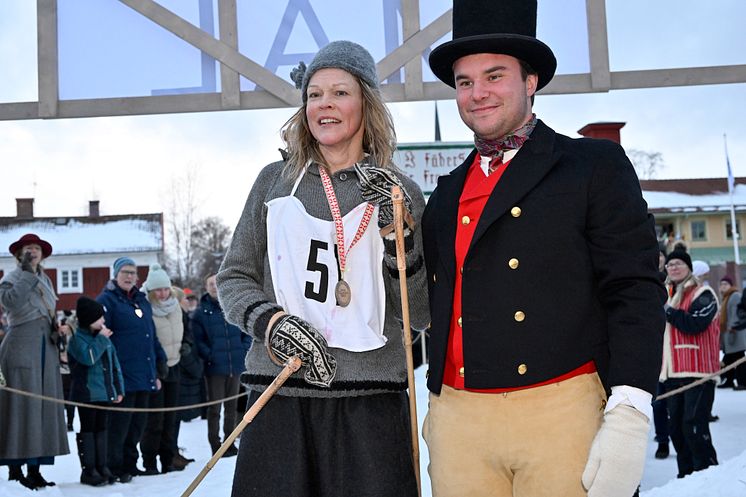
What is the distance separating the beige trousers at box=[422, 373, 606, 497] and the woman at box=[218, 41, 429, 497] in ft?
0.98

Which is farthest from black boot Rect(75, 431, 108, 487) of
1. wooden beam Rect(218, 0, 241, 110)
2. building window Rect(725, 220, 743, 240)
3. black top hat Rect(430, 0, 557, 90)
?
building window Rect(725, 220, 743, 240)

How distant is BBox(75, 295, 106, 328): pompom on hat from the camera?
7297 millimetres

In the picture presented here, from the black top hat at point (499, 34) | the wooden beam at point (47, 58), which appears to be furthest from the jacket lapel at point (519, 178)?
the wooden beam at point (47, 58)

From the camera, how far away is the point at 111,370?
7.47 meters

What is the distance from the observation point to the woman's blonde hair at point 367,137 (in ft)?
9.93

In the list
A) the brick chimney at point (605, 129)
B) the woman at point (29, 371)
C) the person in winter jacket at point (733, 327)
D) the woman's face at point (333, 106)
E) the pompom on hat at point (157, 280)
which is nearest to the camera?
the woman's face at point (333, 106)

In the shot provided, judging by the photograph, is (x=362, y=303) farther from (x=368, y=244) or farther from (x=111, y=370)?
(x=111, y=370)

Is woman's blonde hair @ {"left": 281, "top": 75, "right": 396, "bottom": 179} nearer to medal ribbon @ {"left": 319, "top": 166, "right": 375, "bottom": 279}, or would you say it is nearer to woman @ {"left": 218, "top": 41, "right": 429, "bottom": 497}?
woman @ {"left": 218, "top": 41, "right": 429, "bottom": 497}

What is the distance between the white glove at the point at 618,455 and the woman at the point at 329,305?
714 mm

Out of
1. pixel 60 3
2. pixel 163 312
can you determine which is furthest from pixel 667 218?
pixel 60 3

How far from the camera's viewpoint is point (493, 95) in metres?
2.57

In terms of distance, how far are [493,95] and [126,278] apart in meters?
5.92

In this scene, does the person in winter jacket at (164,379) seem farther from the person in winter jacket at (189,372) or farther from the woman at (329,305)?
the woman at (329,305)

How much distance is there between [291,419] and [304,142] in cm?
98
